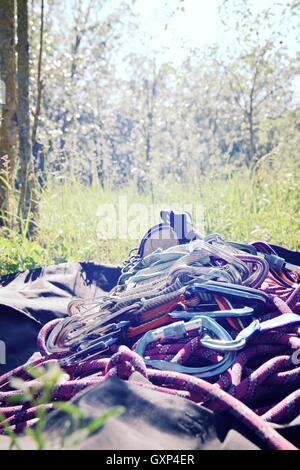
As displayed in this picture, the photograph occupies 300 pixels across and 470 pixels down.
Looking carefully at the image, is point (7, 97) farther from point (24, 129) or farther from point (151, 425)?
point (151, 425)

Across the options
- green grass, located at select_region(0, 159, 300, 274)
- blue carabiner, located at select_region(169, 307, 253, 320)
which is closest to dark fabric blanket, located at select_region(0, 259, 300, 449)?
blue carabiner, located at select_region(169, 307, 253, 320)

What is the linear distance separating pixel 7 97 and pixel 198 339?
8.32 ft

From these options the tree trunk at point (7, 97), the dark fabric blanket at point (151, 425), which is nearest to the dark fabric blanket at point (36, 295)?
the dark fabric blanket at point (151, 425)

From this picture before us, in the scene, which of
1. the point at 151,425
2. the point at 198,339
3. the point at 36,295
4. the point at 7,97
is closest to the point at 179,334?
the point at 198,339

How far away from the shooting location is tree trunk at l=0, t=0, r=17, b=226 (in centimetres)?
323

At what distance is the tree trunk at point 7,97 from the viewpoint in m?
3.23

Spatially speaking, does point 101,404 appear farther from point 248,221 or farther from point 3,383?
point 248,221

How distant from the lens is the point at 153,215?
3844mm

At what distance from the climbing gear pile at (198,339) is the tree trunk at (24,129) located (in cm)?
169

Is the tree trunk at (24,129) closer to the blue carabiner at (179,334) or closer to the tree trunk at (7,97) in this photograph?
the tree trunk at (7,97)

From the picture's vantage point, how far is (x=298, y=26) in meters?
6.80

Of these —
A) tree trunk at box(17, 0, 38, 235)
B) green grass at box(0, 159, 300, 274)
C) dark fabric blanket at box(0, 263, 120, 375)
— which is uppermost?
tree trunk at box(17, 0, 38, 235)

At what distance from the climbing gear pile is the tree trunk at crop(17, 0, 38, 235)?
66.6 inches

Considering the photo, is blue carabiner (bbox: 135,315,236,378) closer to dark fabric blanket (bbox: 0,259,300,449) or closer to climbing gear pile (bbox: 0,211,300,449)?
climbing gear pile (bbox: 0,211,300,449)
